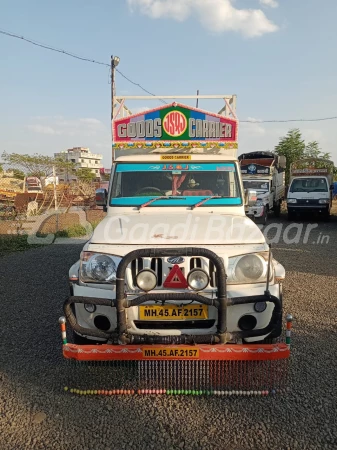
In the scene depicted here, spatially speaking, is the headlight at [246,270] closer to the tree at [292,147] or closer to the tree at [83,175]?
the tree at [292,147]

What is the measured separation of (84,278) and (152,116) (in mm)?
2704

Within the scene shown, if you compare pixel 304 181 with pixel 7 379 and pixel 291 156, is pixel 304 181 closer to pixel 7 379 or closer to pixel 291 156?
pixel 291 156

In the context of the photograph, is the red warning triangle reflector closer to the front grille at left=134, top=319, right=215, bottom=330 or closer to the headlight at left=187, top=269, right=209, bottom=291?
the headlight at left=187, top=269, right=209, bottom=291

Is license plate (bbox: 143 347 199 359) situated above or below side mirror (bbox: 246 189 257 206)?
below

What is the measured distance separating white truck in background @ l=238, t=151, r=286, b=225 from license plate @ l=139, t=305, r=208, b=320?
1362 cm

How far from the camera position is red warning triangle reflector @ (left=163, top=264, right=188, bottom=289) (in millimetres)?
3104

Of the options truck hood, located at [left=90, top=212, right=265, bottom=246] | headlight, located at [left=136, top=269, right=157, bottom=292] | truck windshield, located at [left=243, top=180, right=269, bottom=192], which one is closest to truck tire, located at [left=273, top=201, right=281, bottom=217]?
truck windshield, located at [left=243, top=180, right=269, bottom=192]

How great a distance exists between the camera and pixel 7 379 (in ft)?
11.5

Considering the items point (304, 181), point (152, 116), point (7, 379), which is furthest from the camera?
point (304, 181)

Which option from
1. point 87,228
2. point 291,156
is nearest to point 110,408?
point 87,228

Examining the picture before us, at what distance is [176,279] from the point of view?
3.10 metres

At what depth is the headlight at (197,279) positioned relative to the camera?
3.07m

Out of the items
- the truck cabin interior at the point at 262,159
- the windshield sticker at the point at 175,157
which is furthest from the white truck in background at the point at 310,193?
the windshield sticker at the point at 175,157

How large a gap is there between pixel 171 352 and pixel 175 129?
3.13m
